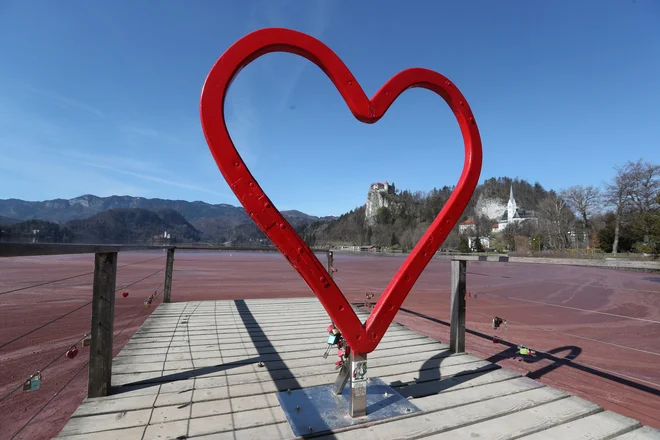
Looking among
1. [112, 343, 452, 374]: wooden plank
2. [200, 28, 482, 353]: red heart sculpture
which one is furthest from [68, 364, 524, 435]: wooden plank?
[200, 28, 482, 353]: red heart sculpture

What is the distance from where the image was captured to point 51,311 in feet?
26.7

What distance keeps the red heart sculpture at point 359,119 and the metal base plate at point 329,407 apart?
435 millimetres

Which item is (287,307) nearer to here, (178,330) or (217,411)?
(178,330)

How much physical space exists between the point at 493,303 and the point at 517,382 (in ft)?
28.8

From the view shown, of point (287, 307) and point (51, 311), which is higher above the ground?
point (287, 307)

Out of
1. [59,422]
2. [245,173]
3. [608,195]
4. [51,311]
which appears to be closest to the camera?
[245,173]

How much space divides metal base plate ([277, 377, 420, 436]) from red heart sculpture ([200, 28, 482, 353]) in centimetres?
43

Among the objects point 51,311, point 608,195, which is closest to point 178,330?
point 51,311

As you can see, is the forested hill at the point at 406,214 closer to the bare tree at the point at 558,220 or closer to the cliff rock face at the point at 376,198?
the cliff rock face at the point at 376,198

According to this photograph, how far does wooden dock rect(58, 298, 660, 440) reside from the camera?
205cm

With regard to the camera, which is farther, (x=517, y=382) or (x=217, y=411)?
(x=517, y=382)

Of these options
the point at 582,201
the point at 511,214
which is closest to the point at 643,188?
the point at 582,201

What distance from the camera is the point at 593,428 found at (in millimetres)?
2156

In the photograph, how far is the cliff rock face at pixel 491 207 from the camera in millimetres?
113812
